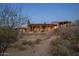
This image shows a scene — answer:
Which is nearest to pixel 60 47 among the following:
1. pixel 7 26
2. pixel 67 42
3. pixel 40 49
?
pixel 67 42

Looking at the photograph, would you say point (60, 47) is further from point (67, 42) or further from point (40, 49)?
point (40, 49)

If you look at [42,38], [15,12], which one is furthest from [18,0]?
[42,38]

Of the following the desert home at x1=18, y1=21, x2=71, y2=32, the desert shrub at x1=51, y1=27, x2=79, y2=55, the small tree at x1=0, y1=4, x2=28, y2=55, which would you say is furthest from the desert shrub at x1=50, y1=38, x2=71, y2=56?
the small tree at x1=0, y1=4, x2=28, y2=55

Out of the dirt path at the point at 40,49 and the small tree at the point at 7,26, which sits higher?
the small tree at the point at 7,26

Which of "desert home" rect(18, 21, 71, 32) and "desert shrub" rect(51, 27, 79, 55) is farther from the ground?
"desert home" rect(18, 21, 71, 32)

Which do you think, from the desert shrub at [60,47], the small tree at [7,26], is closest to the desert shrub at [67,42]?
the desert shrub at [60,47]

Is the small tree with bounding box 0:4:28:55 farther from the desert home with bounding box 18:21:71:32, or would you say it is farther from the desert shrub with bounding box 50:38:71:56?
the desert shrub with bounding box 50:38:71:56

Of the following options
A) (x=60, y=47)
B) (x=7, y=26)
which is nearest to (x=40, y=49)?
(x=60, y=47)

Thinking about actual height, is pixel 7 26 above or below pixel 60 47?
above

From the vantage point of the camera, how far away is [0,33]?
1.23 metres

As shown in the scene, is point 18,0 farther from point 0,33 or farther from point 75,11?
point 75,11

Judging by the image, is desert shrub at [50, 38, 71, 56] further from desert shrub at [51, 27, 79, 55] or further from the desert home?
the desert home

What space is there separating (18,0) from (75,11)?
1.99ft

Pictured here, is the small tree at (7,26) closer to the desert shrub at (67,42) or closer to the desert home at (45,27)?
the desert home at (45,27)
